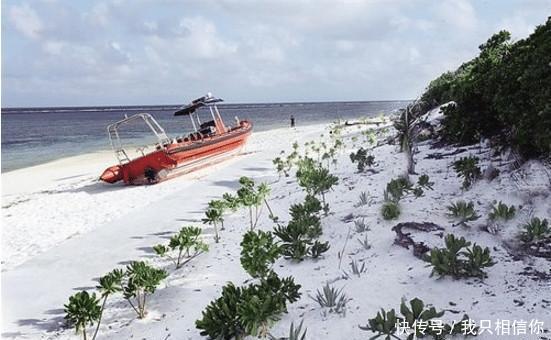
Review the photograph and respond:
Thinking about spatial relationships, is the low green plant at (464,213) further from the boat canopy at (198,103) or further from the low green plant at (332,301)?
the boat canopy at (198,103)

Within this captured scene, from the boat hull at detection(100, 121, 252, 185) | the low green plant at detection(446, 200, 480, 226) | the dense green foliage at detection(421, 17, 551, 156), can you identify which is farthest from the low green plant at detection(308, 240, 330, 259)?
the boat hull at detection(100, 121, 252, 185)

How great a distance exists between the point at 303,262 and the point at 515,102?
3.65 meters

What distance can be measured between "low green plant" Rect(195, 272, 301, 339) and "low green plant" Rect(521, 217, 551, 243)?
9.17 ft

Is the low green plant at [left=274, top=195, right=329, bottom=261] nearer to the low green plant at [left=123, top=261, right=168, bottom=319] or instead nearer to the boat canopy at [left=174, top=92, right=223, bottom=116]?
the low green plant at [left=123, top=261, right=168, bottom=319]

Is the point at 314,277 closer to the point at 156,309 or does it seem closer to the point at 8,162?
the point at 156,309

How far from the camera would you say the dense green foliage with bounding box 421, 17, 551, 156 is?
18.2 feet

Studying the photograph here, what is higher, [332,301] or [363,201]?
[363,201]

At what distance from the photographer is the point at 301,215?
265 inches

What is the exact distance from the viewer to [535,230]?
4684 mm

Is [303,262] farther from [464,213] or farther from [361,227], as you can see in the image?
[464,213]

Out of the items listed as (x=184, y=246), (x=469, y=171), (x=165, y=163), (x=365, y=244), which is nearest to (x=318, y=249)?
(x=365, y=244)

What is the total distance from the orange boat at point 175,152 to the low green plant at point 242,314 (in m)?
11.4

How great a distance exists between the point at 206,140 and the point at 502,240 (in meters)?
13.7

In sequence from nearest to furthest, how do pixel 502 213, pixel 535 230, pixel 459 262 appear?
pixel 459 262
pixel 535 230
pixel 502 213
